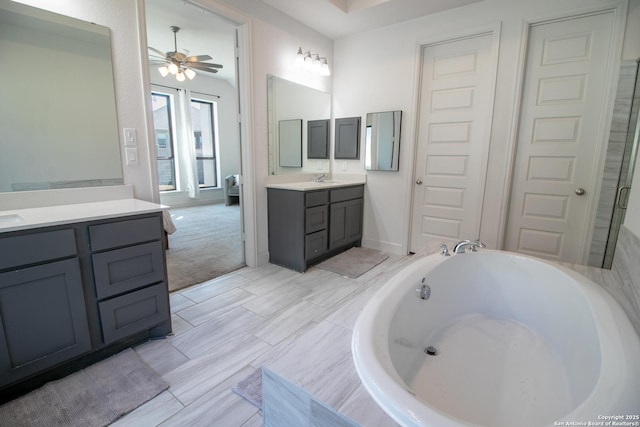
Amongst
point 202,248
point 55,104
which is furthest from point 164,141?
point 55,104

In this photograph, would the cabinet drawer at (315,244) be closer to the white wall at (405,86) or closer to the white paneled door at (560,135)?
the white wall at (405,86)

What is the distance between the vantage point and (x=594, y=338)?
1235mm

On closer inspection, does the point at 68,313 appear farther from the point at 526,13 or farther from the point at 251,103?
the point at 526,13

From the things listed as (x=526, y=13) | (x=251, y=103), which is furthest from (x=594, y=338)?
(x=251, y=103)

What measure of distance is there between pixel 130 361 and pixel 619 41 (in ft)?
13.0

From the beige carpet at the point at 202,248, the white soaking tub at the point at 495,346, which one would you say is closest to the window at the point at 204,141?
the beige carpet at the point at 202,248

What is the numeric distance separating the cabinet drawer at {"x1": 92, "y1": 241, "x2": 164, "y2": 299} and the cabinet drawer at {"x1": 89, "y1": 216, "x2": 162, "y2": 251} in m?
0.04

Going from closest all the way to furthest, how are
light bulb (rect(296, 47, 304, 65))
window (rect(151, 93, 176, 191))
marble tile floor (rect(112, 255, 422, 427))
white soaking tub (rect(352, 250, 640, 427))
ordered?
white soaking tub (rect(352, 250, 640, 427)) < marble tile floor (rect(112, 255, 422, 427)) < light bulb (rect(296, 47, 304, 65)) < window (rect(151, 93, 176, 191))

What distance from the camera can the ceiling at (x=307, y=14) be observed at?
2.76m

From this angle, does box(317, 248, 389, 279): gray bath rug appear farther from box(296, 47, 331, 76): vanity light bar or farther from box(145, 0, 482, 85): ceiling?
box(145, 0, 482, 85): ceiling

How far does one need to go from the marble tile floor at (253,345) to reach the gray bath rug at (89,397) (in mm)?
68

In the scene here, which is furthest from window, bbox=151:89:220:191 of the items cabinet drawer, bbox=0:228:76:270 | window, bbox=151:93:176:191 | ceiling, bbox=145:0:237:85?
→ cabinet drawer, bbox=0:228:76:270

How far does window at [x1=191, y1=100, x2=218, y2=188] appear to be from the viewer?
256 inches

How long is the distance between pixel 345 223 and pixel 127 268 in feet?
7.42
